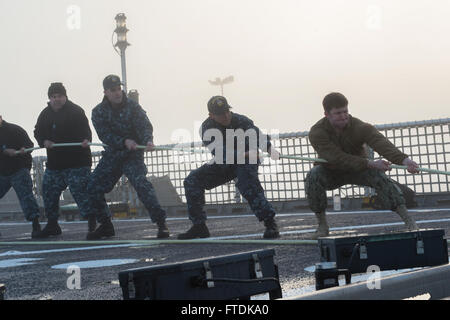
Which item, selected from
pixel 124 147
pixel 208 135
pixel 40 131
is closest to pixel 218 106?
pixel 208 135

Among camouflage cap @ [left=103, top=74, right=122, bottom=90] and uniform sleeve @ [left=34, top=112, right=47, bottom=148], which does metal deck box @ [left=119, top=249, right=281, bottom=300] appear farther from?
uniform sleeve @ [left=34, top=112, right=47, bottom=148]

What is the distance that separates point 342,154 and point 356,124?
311 millimetres

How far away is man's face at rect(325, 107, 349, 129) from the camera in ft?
18.2

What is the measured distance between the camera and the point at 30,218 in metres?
9.03

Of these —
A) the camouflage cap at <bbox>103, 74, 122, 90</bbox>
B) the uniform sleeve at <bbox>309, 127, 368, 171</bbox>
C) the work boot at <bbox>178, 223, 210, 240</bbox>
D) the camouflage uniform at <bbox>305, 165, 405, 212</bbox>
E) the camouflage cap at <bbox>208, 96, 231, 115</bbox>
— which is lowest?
the work boot at <bbox>178, 223, 210, 240</bbox>

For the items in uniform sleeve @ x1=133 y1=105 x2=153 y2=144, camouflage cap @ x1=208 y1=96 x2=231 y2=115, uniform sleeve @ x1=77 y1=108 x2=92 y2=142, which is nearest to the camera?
camouflage cap @ x1=208 y1=96 x2=231 y2=115

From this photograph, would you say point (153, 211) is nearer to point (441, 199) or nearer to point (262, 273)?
point (262, 273)

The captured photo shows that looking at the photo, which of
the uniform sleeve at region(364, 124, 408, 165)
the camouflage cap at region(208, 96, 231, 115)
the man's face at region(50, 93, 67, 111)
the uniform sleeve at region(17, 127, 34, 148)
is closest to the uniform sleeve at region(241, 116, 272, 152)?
the camouflage cap at region(208, 96, 231, 115)

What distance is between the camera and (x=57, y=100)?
834 cm

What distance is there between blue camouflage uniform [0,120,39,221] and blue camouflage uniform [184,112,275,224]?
3039 mm

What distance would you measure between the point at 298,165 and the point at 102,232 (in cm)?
627

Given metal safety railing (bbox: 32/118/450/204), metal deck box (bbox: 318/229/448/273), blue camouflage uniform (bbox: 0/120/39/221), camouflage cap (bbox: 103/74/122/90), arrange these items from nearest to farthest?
metal deck box (bbox: 318/229/448/273) → camouflage cap (bbox: 103/74/122/90) → blue camouflage uniform (bbox: 0/120/39/221) → metal safety railing (bbox: 32/118/450/204)

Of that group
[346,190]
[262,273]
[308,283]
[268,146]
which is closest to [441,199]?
[346,190]

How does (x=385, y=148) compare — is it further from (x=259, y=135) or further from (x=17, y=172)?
(x=17, y=172)
